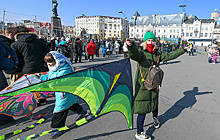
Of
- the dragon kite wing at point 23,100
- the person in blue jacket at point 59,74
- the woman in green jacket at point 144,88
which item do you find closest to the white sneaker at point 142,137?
the woman in green jacket at point 144,88

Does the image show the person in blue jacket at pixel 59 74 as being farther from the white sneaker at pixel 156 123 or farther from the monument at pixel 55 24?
the monument at pixel 55 24

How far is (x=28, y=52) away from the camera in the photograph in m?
3.61

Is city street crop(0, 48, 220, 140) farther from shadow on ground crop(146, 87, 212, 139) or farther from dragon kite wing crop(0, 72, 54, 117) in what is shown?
dragon kite wing crop(0, 72, 54, 117)

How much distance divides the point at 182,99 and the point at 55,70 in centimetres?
382

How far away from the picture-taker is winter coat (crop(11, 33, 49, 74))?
3.51 m

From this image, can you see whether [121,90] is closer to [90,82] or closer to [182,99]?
[90,82]

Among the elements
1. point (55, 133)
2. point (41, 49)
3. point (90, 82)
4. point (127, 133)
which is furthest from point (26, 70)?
point (127, 133)

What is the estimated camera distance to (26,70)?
3.66 metres

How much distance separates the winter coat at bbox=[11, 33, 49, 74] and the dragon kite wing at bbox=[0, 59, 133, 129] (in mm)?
1616

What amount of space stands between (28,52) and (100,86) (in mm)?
2300

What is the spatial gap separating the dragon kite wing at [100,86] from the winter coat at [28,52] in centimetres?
162

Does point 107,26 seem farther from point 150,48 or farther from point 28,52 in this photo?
point 150,48

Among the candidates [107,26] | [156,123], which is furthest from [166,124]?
[107,26]

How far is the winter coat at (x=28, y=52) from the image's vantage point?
351cm
